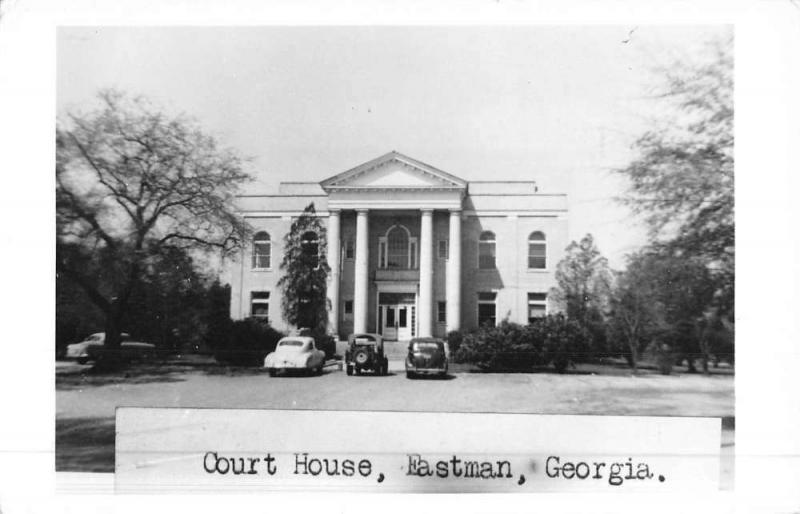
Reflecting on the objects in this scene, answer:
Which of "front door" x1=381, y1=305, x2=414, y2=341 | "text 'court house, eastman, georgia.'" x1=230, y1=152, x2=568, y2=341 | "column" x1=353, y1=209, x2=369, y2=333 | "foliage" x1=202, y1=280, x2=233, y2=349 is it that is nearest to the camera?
"foliage" x1=202, y1=280, x2=233, y2=349

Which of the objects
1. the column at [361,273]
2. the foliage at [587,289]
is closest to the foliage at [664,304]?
the foliage at [587,289]

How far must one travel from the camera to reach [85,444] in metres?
6.70

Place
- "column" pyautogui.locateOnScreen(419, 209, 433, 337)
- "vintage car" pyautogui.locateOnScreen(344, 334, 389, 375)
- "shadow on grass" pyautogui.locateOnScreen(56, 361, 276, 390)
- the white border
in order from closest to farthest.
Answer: the white border → "shadow on grass" pyautogui.locateOnScreen(56, 361, 276, 390) → "vintage car" pyautogui.locateOnScreen(344, 334, 389, 375) → "column" pyautogui.locateOnScreen(419, 209, 433, 337)

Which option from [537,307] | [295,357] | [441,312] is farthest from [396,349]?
[537,307]

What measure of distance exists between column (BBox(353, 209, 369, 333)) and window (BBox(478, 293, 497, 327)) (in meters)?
1.72

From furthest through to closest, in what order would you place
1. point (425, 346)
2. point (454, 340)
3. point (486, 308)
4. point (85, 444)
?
point (486, 308) < point (454, 340) < point (425, 346) < point (85, 444)

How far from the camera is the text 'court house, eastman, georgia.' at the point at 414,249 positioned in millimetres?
8078

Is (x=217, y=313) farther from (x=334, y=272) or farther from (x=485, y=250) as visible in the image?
(x=485, y=250)

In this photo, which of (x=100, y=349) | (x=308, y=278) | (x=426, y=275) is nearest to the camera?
(x=100, y=349)

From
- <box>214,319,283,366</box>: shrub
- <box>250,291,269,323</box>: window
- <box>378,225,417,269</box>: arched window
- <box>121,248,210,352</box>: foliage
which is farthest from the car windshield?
<box>121,248,210,352</box>: foliage

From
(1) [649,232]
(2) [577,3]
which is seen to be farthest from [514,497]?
(2) [577,3]

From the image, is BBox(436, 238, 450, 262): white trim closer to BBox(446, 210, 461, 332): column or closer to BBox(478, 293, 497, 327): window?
BBox(446, 210, 461, 332): column

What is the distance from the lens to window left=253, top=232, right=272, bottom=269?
313 inches

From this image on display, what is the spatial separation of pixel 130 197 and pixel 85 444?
2.99m
